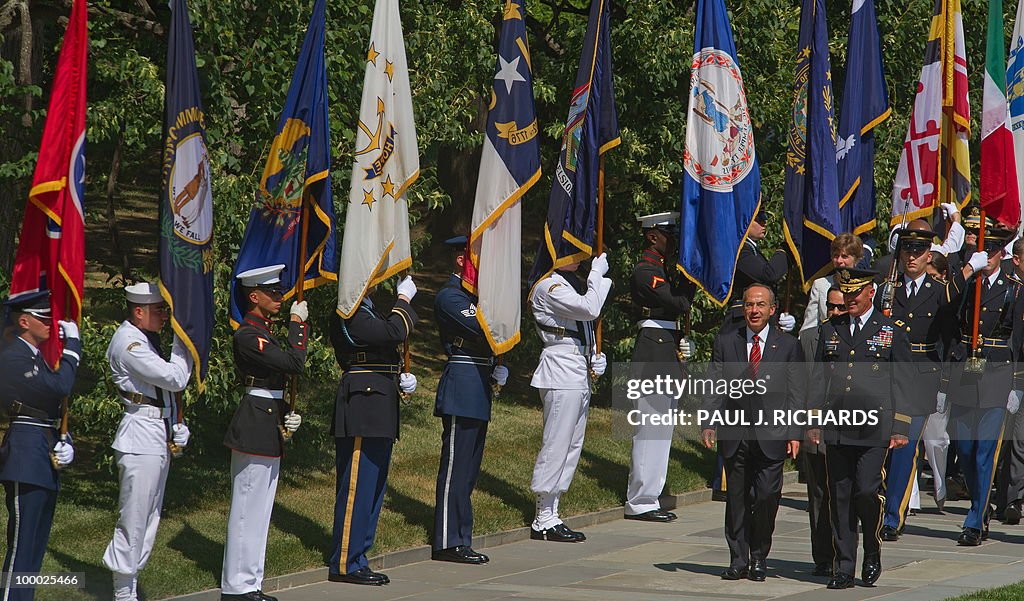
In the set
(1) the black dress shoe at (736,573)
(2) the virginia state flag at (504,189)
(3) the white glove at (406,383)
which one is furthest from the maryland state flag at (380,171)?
(1) the black dress shoe at (736,573)

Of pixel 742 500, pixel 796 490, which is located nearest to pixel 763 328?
pixel 742 500

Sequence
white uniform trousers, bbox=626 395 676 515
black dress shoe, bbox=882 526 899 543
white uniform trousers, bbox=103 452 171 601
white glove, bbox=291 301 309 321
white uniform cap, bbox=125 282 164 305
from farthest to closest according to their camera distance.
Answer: white uniform trousers, bbox=626 395 676 515
black dress shoe, bbox=882 526 899 543
white glove, bbox=291 301 309 321
white uniform cap, bbox=125 282 164 305
white uniform trousers, bbox=103 452 171 601

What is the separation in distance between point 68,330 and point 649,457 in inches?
212

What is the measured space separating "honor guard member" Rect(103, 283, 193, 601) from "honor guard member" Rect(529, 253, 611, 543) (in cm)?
341

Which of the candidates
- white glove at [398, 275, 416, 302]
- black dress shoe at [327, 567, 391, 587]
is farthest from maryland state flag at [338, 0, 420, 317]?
black dress shoe at [327, 567, 391, 587]

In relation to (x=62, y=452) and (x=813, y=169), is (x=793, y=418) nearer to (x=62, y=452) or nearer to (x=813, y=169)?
(x=813, y=169)

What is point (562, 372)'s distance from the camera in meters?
11.5

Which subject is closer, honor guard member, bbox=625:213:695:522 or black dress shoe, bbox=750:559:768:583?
black dress shoe, bbox=750:559:768:583

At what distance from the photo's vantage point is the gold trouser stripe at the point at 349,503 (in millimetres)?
9688

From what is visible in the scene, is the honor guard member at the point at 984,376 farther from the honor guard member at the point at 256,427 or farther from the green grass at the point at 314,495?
the honor guard member at the point at 256,427

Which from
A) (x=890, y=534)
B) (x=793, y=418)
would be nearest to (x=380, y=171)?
(x=793, y=418)

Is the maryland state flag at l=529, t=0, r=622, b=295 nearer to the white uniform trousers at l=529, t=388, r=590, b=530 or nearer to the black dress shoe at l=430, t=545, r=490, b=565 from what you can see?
A: the white uniform trousers at l=529, t=388, r=590, b=530

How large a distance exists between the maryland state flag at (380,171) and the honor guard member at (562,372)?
1.48m

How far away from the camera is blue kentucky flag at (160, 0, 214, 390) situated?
873 centimetres
